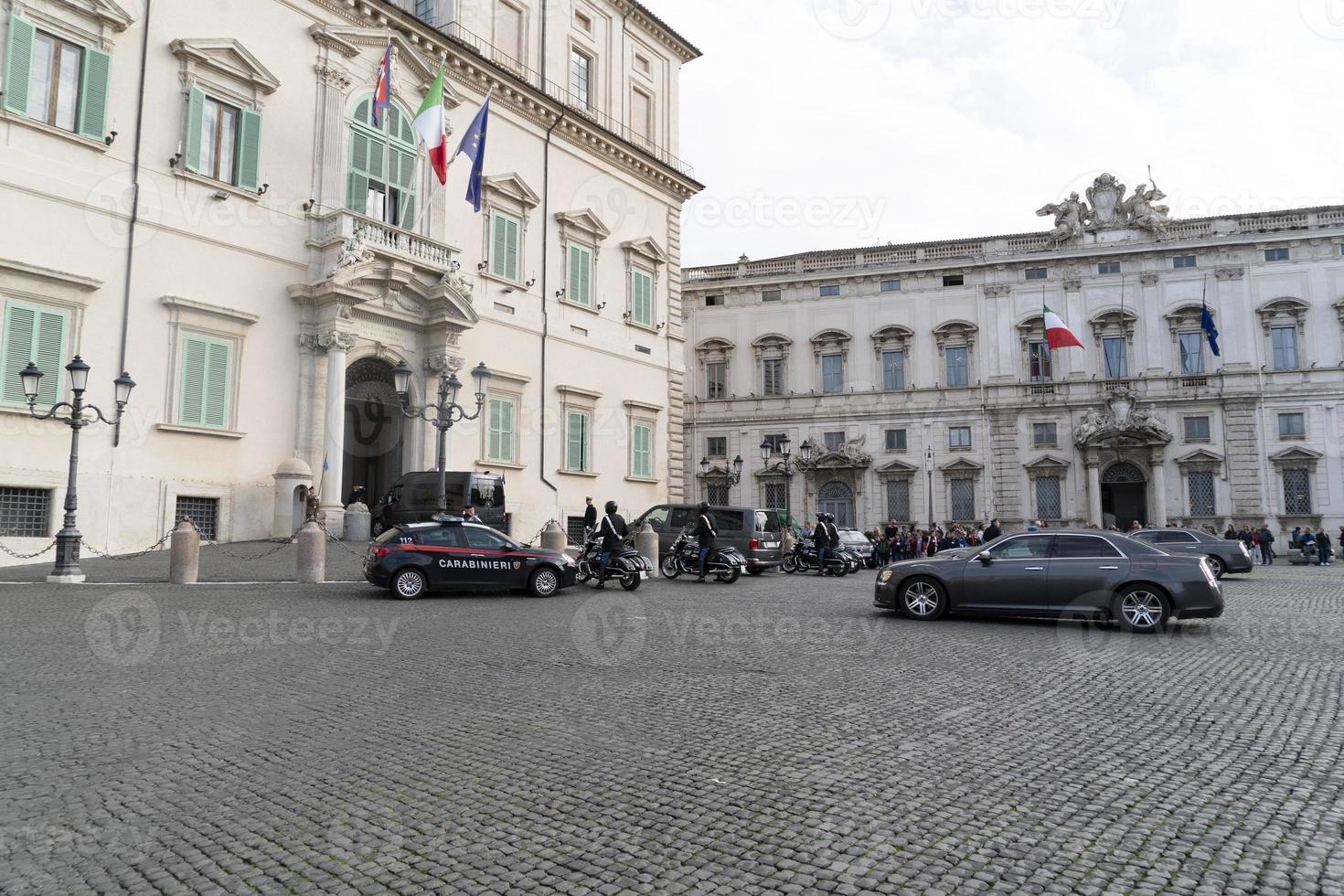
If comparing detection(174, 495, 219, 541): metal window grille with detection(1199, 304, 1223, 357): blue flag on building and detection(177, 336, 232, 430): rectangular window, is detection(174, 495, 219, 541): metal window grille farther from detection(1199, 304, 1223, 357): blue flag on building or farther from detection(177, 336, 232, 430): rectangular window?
detection(1199, 304, 1223, 357): blue flag on building

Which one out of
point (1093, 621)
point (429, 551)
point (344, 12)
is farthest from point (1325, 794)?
point (344, 12)

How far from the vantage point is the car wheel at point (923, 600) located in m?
13.1

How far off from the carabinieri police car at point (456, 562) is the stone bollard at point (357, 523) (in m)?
8.04

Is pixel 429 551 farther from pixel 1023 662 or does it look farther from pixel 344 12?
pixel 344 12

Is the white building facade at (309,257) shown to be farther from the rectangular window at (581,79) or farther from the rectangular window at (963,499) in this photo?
the rectangular window at (963,499)

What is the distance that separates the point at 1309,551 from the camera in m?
35.9

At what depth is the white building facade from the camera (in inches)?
748

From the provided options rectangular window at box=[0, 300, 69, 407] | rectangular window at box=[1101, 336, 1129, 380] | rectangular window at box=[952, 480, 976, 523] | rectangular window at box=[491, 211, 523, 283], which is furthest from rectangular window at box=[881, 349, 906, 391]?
rectangular window at box=[0, 300, 69, 407]

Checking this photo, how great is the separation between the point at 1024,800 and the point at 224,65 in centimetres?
2325

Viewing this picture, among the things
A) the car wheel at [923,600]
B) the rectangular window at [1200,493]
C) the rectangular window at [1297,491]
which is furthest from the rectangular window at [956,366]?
the car wheel at [923,600]

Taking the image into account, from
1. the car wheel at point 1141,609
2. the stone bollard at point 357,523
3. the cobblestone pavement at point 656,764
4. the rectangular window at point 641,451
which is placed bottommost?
the cobblestone pavement at point 656,764

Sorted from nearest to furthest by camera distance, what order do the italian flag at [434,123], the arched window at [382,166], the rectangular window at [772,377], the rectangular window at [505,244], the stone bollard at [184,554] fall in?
1. the stone bollard at [184,554]
2. the italian flag at [434,123]
3. the arched window at [382,166]
4. the rectangular window at [505,244]
5. the rectangular window at [772,377]

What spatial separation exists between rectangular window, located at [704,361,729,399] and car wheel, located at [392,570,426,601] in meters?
38.2

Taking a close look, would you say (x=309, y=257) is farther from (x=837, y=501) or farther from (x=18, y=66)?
(x=837, y=501)
